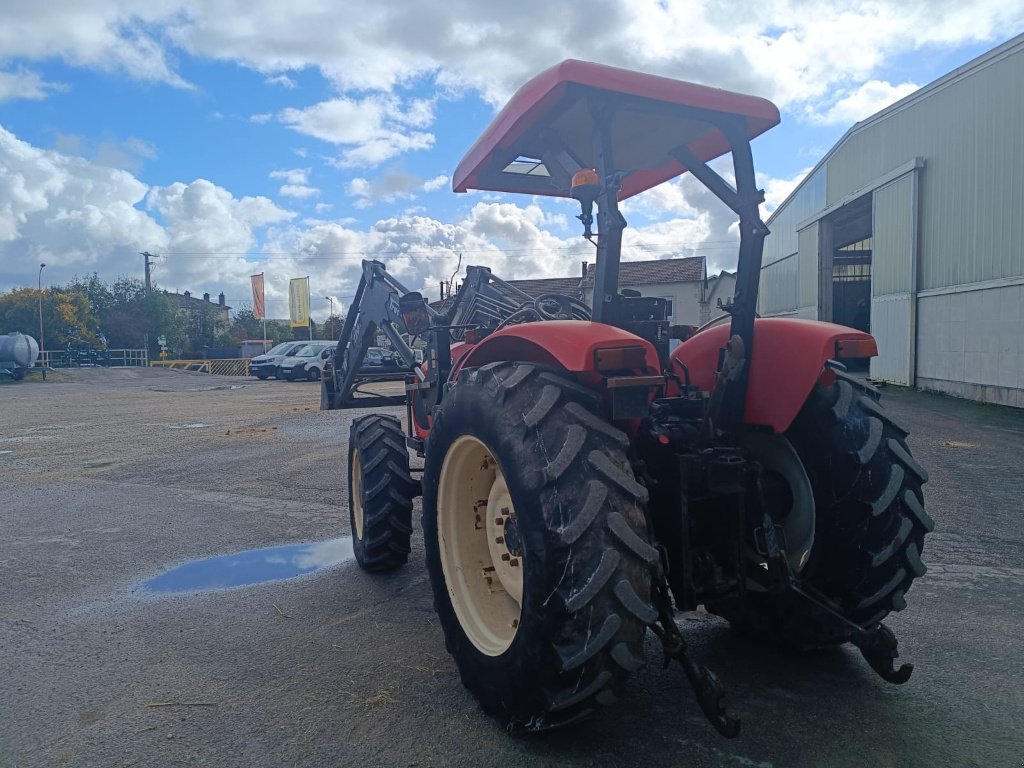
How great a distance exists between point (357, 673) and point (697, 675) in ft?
5.51

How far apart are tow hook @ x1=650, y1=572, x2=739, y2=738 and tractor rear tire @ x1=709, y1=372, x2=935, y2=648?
68 centimetres

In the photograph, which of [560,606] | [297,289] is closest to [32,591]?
[560,606]

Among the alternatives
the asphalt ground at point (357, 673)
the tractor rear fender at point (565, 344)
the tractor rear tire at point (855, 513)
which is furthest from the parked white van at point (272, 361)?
the tractor rear tire at point (855, 513)

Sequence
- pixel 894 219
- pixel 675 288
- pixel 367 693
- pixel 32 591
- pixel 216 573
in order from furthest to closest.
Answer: pixel 675 288, pixel 894 219, pixel 216 573, pixel 32 591, pixel 367 693

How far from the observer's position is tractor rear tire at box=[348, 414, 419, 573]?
473cm

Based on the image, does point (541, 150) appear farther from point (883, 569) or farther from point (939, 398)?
point (939, 398)

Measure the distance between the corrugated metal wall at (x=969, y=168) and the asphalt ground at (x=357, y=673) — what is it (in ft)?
33.1

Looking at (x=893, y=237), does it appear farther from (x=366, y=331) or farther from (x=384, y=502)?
(x=384, y=502)

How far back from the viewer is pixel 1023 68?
1398 centimetres

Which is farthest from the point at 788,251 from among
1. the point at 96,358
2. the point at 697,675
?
the point at 96,358

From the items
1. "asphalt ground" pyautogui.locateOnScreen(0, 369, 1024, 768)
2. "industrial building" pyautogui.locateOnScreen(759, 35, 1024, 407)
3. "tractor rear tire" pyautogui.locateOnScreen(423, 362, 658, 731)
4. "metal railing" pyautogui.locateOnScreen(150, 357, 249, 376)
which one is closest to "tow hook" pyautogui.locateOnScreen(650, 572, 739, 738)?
"tractor rear tire" pyautogui.locateOnScreen(423, 362, 658, 731)

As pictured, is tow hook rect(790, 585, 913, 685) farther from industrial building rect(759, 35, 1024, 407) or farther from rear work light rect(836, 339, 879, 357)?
industrial building rect(759, 35, 1024, 407)

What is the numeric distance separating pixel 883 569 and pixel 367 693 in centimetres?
223

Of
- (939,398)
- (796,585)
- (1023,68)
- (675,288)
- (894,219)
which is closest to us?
(796,585)
